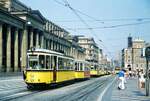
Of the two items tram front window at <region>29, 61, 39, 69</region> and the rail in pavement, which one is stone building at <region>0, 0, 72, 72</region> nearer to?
tram front window at <region>29, 61, 39, 69</region>

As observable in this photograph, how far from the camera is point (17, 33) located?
8475cm

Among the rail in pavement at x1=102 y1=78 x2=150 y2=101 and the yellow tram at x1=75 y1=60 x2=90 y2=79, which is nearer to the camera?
the rail in pavement at x1=102 y1=78 x2=150 y2=101

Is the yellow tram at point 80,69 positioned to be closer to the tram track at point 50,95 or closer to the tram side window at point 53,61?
the tram side window at point 53,61

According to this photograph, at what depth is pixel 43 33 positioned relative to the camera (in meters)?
105

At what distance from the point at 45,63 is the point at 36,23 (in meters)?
66.9

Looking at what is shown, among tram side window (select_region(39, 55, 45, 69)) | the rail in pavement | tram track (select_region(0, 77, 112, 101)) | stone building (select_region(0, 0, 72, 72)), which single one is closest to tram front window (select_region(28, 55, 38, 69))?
tram side window (select_region(39, 55, 45, 69))

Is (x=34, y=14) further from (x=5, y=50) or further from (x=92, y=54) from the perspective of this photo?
(x=92, y=54)

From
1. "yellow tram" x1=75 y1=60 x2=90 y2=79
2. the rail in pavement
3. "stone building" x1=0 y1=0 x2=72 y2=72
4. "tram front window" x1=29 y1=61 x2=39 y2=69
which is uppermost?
"stone building" x1=0 y1=0 x2=72 y2=72

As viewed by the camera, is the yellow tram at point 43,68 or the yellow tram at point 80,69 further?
the yellow tram at point 80,69

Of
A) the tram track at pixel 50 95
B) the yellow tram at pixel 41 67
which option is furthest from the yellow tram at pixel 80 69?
the tram track at pixel 50 95

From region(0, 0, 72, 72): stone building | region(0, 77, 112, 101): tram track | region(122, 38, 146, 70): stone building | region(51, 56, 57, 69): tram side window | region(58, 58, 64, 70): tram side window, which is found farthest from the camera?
region(122, 38, 146, 70): stone building

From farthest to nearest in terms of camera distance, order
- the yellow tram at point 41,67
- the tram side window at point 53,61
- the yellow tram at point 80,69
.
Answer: the yellow tram at point 80,69 < the tram side window at point 53,61 < the yellow tram at point 41,67

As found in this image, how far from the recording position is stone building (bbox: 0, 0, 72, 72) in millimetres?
77188

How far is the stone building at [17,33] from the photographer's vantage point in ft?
253
